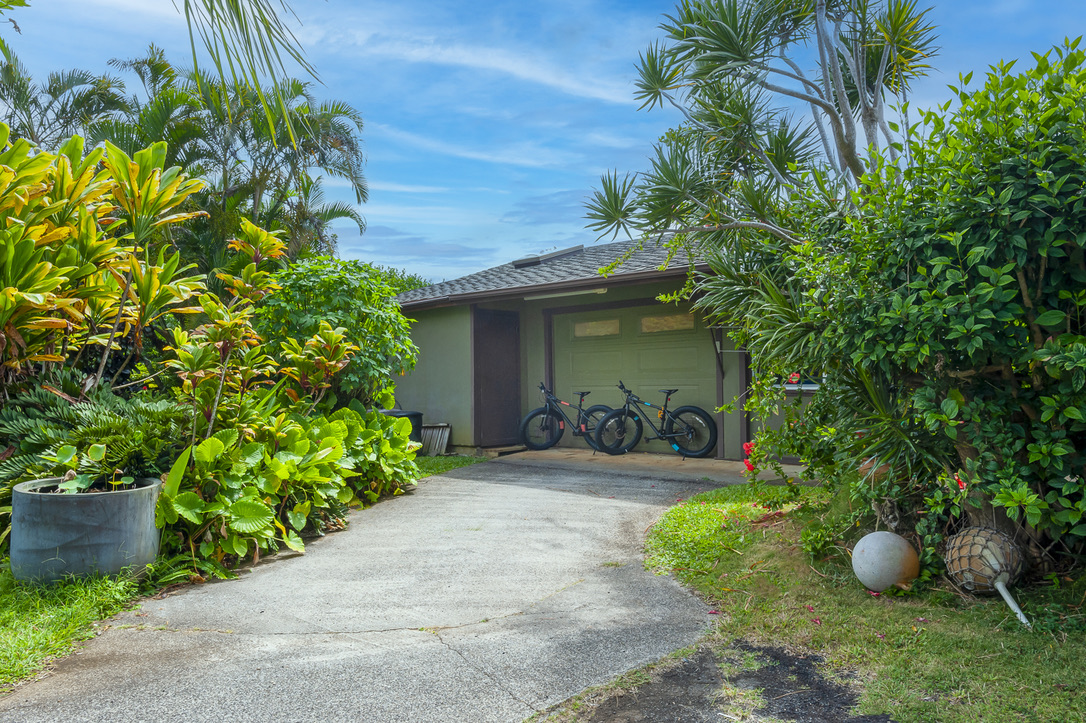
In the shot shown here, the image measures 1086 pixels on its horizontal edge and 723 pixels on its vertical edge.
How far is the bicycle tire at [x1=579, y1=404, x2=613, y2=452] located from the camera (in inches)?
364

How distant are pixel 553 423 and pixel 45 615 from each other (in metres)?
7.24

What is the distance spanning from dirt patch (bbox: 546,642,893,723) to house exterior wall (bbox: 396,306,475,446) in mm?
7211

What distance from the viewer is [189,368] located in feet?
13.3

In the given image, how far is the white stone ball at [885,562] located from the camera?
3.30 meters

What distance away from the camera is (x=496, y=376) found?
10117 millimetres

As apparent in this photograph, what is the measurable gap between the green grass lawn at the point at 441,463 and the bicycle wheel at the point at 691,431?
2560 millimetres

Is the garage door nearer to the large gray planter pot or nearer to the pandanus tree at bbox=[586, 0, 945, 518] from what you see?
the pandanus tree at bbox=[586, 0, 945, 518]

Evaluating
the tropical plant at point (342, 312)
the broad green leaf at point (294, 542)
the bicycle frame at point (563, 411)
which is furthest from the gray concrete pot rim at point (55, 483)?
the bicycle frame at point (563, 411)

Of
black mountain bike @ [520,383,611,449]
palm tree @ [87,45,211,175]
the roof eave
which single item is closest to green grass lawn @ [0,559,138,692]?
the roof eave

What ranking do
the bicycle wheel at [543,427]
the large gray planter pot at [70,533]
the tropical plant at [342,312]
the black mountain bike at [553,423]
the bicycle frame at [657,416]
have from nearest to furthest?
the large gray planter pot at [70,533] < the tropical plant at [342,312] < the bicycle frame at [657,416] < the black mountain bike at [553,423] < the bicycle wheel at [543,427]

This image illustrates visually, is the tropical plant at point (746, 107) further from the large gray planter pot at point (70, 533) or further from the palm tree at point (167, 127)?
the palm tree at point (167, 127)

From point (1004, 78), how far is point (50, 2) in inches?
138

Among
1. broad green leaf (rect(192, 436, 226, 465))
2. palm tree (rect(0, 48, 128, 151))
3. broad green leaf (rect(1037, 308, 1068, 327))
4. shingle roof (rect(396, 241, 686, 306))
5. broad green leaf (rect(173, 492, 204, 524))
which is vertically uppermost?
palm tree (rect(0, 48, 128, 151))

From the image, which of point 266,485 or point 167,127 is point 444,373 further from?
point 167,127
